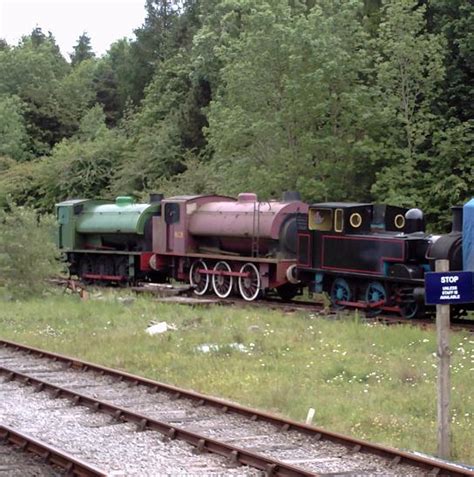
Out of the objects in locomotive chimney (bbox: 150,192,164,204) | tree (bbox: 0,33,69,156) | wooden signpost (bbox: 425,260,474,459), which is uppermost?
tree (bbox: 0,33,69,156)

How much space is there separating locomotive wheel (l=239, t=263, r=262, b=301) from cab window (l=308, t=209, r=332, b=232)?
2526 millimetres

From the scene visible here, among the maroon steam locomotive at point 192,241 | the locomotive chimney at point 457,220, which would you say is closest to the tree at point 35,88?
the maroon steam locomotive at point 192,241

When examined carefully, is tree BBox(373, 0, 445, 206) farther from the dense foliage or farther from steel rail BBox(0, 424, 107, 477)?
steel rail BBox(0, 424, 107, 477)

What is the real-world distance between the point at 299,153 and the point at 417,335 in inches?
589

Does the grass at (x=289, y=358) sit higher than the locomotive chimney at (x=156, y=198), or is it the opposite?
the locomotive chimney at (x=156, y=198)

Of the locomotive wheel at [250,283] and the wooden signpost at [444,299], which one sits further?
the locomotive wheel at [250,283]

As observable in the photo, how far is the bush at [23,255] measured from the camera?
23.0 meters

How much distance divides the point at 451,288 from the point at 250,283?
47.6ft

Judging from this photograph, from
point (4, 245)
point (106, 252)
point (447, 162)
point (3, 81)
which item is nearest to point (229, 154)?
point (106, 252)

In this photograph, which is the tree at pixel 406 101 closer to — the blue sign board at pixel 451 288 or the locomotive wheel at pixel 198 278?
the locomotive wheel at pixel 198 278

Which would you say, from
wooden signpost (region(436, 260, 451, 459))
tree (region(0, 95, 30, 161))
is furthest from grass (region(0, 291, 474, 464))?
tree (region(0, 95, 30, 161))

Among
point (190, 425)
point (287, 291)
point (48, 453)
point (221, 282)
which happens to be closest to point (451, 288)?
point (190, 425)

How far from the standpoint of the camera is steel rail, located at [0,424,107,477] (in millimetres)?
7637

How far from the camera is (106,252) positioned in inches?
1133
